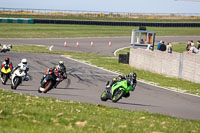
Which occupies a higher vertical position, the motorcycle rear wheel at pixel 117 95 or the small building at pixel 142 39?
the small building at pixel 142 39

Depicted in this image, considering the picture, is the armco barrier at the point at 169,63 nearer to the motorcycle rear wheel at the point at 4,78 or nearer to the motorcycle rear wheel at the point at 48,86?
the motorcycle rear wheel at the point at 48,86

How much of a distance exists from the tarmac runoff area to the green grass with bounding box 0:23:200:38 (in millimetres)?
33682

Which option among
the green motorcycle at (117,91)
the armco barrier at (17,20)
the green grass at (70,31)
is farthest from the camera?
the armco barrier at (17,20)

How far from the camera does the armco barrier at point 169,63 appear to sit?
2612 centimetres

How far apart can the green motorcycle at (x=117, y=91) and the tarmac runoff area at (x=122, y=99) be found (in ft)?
0.84

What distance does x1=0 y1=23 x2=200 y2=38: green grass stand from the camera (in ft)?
206

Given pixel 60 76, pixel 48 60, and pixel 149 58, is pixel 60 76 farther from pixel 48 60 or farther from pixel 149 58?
pixel 48 60

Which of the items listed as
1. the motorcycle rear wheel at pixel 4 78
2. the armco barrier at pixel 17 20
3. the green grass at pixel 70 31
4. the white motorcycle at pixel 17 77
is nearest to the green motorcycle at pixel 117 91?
the white motorcycle at pixel 17 77

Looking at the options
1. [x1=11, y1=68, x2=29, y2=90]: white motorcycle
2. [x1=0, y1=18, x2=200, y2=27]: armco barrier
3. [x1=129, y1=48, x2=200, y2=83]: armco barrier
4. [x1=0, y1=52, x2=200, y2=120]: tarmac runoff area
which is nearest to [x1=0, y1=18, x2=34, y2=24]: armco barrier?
[x1=0, y1=18, x2=200, y2=27]: armco barrier

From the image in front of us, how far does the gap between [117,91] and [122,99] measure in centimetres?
181

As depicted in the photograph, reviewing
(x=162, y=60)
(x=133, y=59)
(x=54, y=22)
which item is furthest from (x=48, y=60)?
(x=54, y=22)

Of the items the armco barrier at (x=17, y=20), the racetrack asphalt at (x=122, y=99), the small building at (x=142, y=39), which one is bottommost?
the racetrack asphalt at (x=122, y=99)

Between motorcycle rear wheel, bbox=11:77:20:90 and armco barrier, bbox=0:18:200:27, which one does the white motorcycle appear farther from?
armco barrier, bbox=0:18:200:27

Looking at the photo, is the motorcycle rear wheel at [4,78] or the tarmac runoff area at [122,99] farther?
the motorcycle rear wheel at [4,78]
